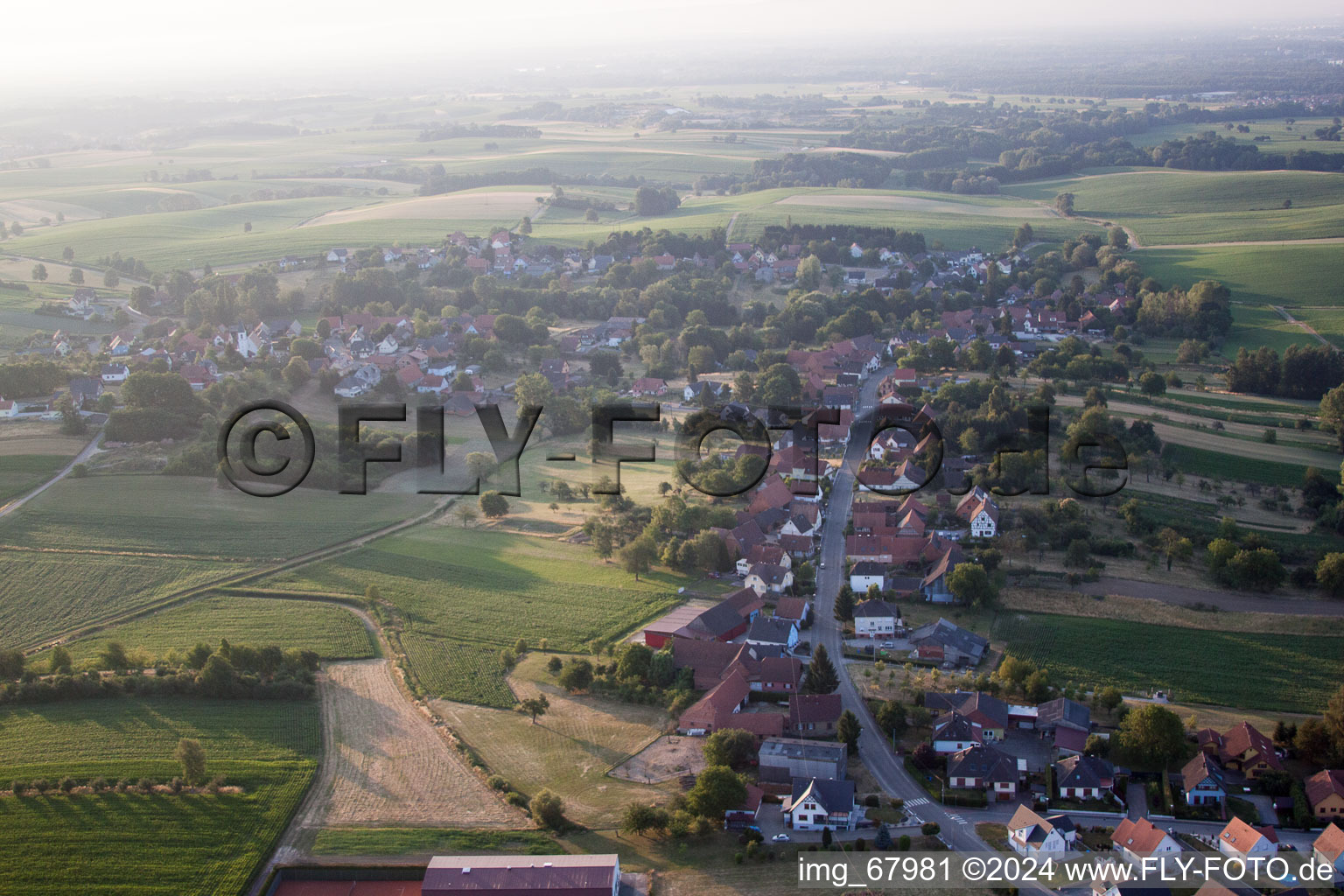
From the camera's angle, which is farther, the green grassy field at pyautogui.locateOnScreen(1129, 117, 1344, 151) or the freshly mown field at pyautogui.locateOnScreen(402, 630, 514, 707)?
the green grassy field at pyautogui.locateOnScreen(1129, 117, 1344, 151)

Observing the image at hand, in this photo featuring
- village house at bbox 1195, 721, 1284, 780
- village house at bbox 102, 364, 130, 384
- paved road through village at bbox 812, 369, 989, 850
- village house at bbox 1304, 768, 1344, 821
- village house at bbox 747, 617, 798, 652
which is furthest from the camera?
village house at bbox 102, 364, 130, 384

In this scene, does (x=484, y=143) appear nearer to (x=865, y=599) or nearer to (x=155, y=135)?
(x=155, y=135)

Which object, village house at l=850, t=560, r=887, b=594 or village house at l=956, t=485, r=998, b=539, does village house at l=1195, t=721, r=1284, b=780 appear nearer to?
village house at l=850, t=560, r=887, b=594

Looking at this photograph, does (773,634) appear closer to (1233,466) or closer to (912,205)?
(1233,466)

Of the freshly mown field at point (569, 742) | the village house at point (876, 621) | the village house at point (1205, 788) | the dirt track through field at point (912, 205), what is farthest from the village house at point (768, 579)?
the dirt track through field at point (912, 205)

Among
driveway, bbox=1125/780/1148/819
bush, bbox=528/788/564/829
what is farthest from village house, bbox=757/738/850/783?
driveway, bbox=1125/780/1148/819

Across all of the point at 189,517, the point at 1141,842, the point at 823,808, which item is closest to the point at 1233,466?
the point at 1141,842

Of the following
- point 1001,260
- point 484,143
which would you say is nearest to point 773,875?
point 1001,260
